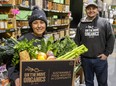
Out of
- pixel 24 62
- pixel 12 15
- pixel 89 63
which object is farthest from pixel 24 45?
pixel 89 63

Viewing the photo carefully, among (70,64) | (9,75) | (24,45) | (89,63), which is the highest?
(24,45)

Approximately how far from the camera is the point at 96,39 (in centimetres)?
415

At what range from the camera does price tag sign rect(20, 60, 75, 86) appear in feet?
5.51

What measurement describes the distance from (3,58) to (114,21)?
11311 millimetres

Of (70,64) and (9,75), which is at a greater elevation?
(70,64)

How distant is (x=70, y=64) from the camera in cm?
176

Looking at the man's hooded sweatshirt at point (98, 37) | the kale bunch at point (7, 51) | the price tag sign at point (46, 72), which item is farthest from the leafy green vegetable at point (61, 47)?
the man's hooded sweatshirt at point (98, 37)

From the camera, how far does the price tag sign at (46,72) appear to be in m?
1.68

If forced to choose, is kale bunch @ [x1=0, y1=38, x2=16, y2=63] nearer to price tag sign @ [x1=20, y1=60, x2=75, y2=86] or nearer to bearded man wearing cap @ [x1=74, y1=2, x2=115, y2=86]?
price tag sign @ [x1=20, y1=60, x2=75, y2=86]

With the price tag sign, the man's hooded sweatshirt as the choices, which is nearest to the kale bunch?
the price tag sign

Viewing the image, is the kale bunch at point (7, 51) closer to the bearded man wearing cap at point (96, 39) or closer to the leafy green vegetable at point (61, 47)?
the leafy green vegetable at point (61, 47)

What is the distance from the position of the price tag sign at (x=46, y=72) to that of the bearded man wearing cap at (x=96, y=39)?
8.04 ft

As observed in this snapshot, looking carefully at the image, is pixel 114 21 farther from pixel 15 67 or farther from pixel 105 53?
pixel 15 67

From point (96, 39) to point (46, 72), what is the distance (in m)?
2.55
